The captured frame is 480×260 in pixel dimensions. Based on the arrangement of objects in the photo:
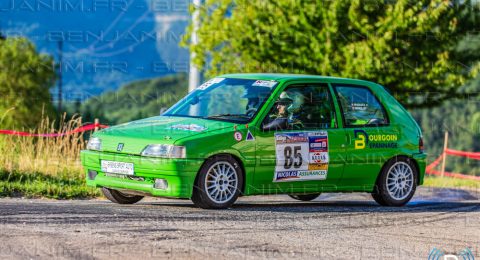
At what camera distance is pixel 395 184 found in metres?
13.9

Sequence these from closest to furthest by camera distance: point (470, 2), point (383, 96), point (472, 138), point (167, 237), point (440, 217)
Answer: point (167, 237), point (440, 217), point (383, 96), point (470, 2), point (472, 138)

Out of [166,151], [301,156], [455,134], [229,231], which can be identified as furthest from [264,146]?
[455,134]

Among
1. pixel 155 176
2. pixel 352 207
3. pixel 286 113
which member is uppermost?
pixel 286 113

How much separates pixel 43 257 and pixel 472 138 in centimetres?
11720

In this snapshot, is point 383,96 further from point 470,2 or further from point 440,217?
point 470,2

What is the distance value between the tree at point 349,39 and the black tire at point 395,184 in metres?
18.0

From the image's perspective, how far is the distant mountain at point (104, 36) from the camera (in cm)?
2180

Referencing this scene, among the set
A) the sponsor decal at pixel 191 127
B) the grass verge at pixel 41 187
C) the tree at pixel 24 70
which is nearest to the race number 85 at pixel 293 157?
the sponsor decal at pixel 191 127

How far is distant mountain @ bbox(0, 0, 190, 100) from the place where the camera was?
858 inches

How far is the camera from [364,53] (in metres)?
32.1

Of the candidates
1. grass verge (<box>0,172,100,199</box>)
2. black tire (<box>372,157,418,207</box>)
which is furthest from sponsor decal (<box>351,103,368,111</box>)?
grass verge (<box>0,172,100,199</box>)

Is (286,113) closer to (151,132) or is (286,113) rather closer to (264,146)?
(264,146)

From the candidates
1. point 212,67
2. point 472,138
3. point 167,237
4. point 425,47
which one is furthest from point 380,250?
point 472,138

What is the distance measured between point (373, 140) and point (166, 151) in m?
3.30
